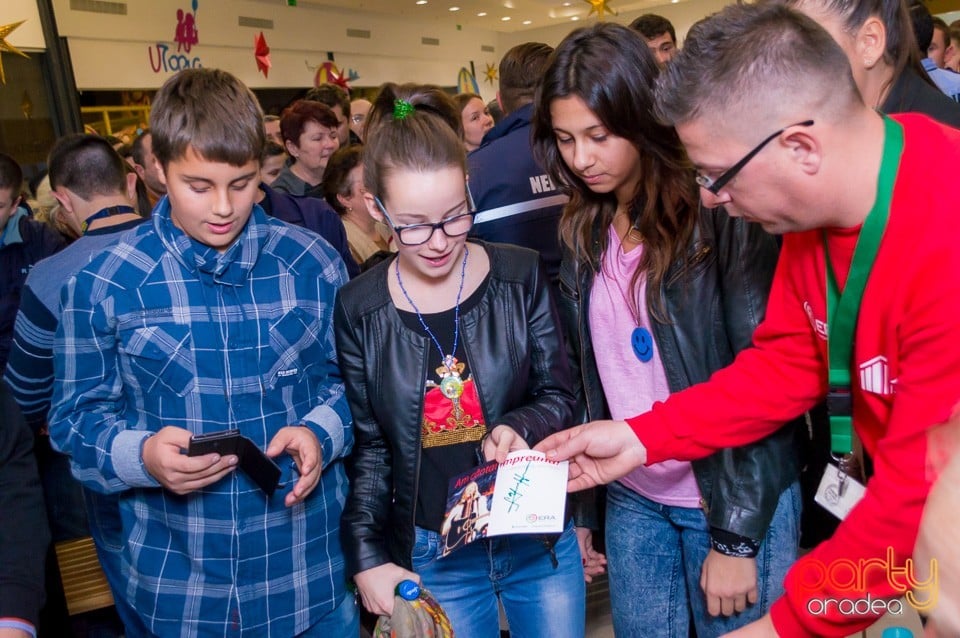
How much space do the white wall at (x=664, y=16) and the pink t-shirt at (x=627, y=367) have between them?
15292 millimetres

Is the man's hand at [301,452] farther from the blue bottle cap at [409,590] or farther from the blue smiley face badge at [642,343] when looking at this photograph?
the blue smiley face badge at [642,343]

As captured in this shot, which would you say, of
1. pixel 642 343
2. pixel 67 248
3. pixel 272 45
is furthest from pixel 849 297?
pixel 272 45

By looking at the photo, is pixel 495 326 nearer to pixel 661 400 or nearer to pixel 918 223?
pixel 661 400

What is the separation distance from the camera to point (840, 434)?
1.43 meters

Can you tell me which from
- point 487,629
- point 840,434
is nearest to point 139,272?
point 487,629

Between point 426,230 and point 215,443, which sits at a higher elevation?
point 426,230

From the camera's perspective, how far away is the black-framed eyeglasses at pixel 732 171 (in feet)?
4.05

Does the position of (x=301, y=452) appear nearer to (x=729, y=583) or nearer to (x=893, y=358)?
(x=729, y=583)

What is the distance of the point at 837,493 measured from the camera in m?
1.46

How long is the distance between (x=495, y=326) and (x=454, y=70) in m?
16.5

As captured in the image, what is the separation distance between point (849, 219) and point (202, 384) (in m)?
1.34

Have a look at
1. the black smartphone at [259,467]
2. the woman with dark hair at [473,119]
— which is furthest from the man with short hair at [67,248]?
the woman with dark hair at [473,119]

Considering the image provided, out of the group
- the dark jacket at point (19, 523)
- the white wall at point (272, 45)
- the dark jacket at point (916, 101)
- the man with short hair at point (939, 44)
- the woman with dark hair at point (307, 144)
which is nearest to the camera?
the dark jacket at point (19, 523)

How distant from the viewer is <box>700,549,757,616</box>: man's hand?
164 centimetres
